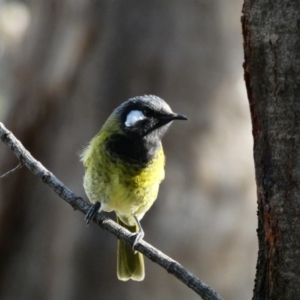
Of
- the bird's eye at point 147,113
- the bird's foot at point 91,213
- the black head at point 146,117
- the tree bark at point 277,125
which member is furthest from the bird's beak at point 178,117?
the tree bark at point 277,125

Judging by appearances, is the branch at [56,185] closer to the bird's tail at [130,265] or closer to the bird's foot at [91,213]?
the bird's foot at [91,213]

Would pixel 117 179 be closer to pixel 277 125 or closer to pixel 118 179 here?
pixel 118 179

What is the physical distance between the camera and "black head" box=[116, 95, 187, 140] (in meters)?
3.81

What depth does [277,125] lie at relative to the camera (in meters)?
2.10

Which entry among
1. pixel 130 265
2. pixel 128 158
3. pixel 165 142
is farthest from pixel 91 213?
pixel 165 142

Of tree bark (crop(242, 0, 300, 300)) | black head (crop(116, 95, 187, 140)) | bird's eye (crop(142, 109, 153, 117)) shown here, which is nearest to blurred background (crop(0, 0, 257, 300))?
black head (crop(116, 95, 187, 140))

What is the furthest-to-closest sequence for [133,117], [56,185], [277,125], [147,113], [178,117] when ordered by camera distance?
[133,117]
[147,113]
[178,117]
[56,185]
[277,125]

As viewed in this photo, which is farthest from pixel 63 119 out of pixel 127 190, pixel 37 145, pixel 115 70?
pixel 127 190

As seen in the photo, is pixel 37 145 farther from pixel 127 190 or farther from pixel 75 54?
pixel 127 190

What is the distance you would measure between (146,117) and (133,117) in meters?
0.13

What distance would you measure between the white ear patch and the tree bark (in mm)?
1744

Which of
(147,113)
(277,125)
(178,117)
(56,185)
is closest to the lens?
(277,125)

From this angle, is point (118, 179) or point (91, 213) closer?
point (91, 213)

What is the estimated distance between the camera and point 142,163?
13.2ft
